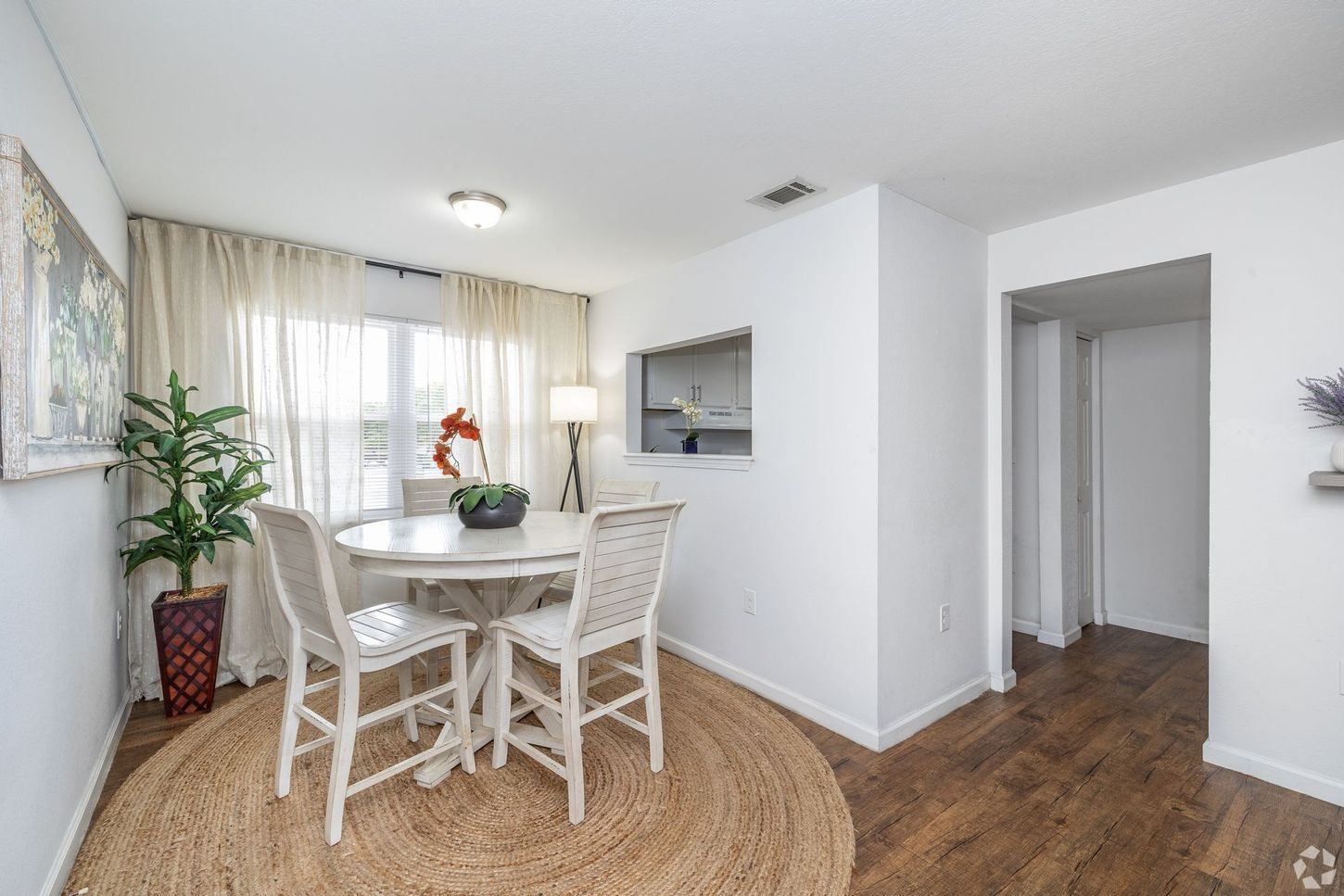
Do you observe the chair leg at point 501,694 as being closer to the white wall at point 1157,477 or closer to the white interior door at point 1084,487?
the white interior door at point 1084,487

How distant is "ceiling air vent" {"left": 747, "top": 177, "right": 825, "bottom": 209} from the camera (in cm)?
259

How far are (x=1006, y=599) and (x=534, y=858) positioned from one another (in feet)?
8.57

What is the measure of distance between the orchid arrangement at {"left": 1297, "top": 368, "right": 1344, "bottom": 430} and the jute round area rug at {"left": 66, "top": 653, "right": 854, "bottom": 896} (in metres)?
2.21

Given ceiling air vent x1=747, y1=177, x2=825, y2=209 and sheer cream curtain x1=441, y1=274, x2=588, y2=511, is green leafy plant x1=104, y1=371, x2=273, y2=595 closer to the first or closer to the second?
sheer cream curtain x1=441, y1=274, x2=588, y2=511

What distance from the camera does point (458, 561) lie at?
205 centimetres

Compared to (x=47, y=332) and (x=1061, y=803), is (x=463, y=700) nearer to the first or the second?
(x=47, y=332)

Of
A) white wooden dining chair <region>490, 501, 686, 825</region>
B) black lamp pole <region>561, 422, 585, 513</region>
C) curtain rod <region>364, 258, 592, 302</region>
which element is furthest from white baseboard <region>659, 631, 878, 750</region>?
curtain rod <region>364, 258, 592, 302</region>

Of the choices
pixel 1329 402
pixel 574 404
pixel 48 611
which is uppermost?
pixel 574 404

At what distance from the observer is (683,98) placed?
195 cm

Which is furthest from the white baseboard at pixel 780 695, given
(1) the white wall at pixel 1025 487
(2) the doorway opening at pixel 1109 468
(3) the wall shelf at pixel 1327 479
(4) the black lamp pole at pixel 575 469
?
(1) the white wall at pixel 1025 487

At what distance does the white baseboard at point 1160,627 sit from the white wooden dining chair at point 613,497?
11.9 ft

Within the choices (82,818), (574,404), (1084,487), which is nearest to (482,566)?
(82,818)

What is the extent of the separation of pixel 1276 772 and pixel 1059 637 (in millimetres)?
1629

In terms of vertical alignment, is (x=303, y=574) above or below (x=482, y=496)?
below
